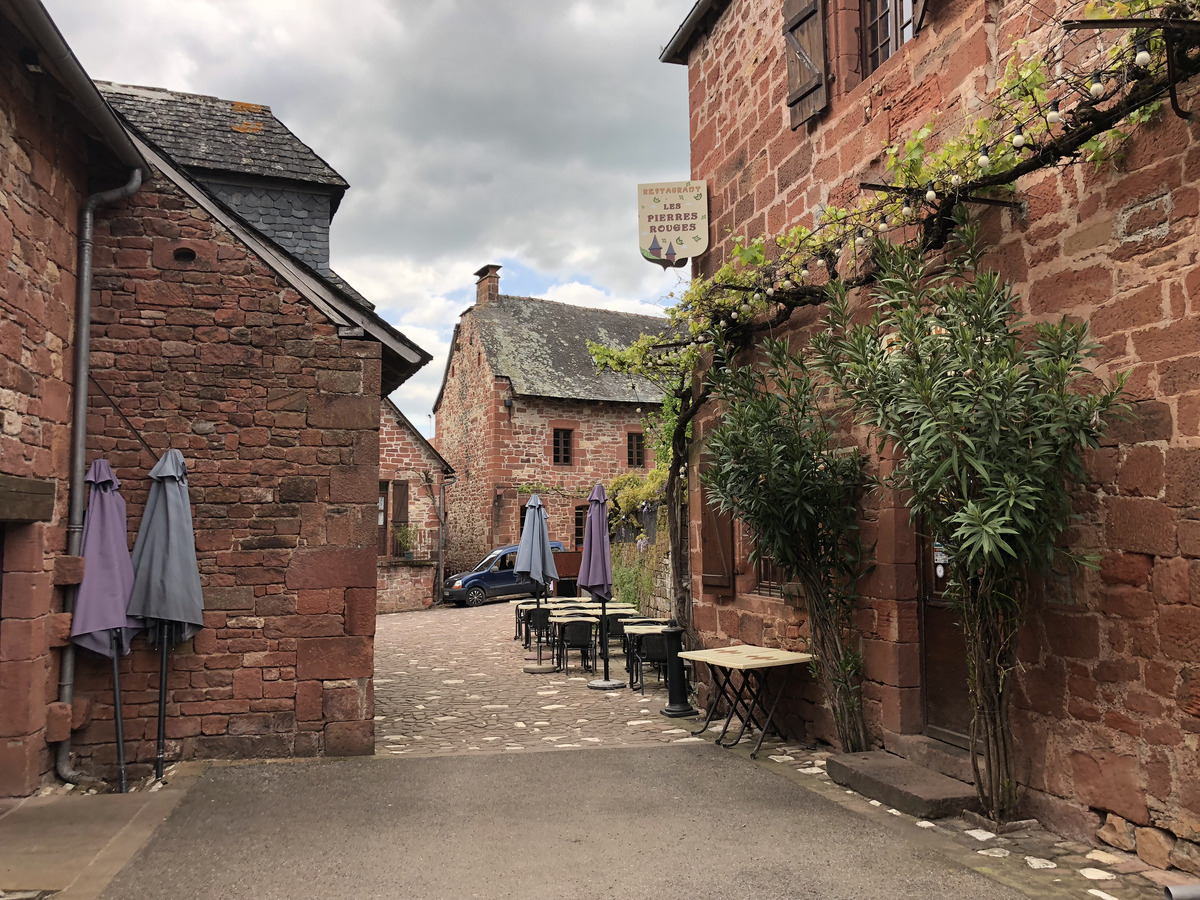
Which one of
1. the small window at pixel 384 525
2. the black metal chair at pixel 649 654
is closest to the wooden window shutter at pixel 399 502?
the small window at pixel 384 525

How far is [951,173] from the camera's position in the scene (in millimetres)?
5078

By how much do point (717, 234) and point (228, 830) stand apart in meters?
6.38

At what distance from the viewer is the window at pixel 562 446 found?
1041 inches

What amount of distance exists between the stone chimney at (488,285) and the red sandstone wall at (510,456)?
2.68 ft

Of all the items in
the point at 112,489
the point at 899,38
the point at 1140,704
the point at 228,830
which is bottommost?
the point at 228,830

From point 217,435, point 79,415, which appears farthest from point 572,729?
point 79,415

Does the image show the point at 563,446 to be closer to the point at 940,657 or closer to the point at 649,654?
the point at 649,654

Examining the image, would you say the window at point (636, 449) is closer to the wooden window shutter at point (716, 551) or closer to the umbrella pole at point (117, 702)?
the wooden window shutter at point (716, 551)

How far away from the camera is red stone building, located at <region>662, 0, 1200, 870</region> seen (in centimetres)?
416

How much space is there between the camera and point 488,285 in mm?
28625

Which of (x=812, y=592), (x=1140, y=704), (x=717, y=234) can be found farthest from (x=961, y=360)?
(x=717, y=234)

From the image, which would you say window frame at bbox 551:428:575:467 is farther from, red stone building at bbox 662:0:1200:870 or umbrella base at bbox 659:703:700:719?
red stone building at bbox 662:0:1200:870

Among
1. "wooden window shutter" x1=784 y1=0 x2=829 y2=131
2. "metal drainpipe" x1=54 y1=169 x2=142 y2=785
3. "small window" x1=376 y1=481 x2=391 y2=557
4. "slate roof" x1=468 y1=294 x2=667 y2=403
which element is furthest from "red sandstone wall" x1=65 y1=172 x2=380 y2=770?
"slate roof" x1=468 y1=294 x2=667 y2=403

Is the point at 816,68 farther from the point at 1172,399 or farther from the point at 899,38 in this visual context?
the point at 1172,399
